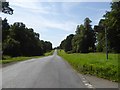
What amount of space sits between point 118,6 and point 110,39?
798cm

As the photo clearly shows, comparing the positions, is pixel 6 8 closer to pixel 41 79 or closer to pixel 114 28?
pixel 114 28

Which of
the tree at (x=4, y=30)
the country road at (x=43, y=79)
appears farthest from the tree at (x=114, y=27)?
the country road at (x=43, y=79)

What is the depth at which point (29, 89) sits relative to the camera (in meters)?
14.0

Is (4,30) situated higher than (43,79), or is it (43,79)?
(4,30)

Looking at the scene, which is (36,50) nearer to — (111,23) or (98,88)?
(111,23)

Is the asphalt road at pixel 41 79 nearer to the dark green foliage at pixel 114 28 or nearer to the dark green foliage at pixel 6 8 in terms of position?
the dark green foliage at pixel 6 8

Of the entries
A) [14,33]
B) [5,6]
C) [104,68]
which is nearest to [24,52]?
[14,33]

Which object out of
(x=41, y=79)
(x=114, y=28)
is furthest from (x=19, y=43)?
(x=41, y=79)

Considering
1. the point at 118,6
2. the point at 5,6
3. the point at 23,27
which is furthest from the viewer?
the point at 23,27

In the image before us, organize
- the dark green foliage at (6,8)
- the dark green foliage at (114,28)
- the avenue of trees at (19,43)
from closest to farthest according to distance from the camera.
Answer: the dark green foliage at (6,8) < the dark green foliage at (114,28) < the avenue of trees at (19,43)

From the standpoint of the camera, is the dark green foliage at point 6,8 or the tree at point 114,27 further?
the tree at point 114,27

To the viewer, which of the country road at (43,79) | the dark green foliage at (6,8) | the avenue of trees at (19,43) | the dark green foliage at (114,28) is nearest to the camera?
the country road at (43,79)

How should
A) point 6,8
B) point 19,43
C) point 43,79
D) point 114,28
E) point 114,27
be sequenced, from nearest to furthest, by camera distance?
point 43,79
point 6,8
point 114,27
point 114,28
point 19,43

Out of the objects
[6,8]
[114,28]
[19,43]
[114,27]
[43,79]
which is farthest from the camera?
[19,43]
